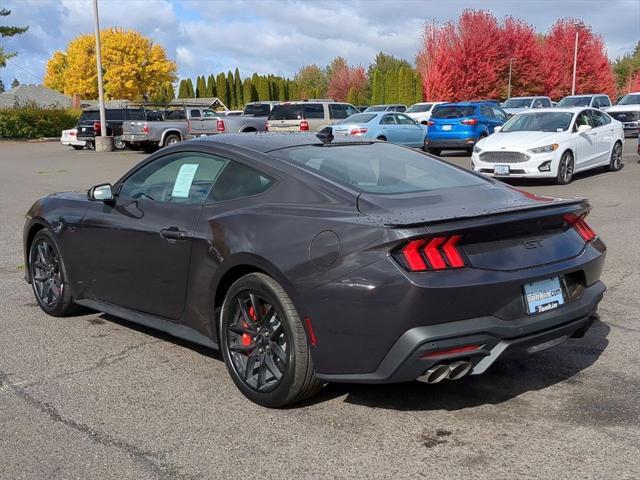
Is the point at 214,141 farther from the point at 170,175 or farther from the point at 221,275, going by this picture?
the point at 221,275

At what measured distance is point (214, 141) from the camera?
183 inches

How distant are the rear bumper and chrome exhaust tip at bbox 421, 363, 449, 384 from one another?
0.10 feet

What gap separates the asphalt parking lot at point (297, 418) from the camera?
3.27 meters

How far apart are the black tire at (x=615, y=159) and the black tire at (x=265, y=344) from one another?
48.9 ft

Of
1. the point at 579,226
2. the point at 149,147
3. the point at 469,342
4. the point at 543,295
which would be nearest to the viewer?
the point at 469,342

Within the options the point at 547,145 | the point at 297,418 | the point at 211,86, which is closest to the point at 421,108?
the point at 547,145

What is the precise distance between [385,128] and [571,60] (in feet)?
167

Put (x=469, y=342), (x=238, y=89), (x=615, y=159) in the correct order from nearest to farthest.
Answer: (x=469, y=342)
(x=615, y=159)
(x=238, y=89)

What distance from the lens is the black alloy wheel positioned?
16922mm

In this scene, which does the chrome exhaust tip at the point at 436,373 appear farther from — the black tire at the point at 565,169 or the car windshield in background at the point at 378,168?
the black tire at the point at 565,169

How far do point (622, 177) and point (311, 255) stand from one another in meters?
14.1

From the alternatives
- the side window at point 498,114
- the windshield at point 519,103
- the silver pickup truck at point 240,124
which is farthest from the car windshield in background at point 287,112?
the windshield at point 519,103

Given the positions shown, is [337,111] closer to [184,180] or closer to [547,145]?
[547,145]

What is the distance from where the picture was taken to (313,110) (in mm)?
24656
